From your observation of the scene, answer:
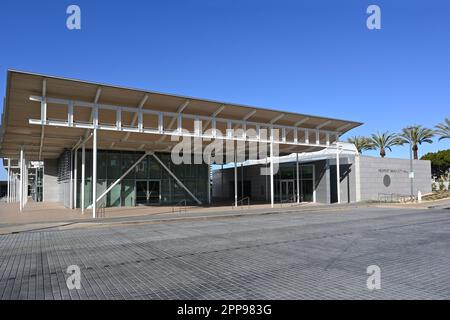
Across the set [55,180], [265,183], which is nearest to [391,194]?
[265,183]

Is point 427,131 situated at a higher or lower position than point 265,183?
higher

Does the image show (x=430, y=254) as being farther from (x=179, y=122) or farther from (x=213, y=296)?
(x=179, y=122)

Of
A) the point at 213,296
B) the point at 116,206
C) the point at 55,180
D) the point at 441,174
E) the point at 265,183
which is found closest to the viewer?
the point at 213,296

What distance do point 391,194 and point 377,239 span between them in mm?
26597

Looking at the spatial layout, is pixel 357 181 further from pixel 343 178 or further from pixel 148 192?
pixel 148 192

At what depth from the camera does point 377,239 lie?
1163 cm

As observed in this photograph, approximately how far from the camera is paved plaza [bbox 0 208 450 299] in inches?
240

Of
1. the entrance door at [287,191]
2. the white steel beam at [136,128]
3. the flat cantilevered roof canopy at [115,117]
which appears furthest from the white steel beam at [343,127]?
the entrance door at [287,191]

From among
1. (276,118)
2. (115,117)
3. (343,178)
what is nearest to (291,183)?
(343,178)

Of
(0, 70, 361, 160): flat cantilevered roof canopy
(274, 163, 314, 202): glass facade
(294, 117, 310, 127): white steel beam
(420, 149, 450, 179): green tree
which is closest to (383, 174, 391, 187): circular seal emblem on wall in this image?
(274, 163, 314, 202): glass facade

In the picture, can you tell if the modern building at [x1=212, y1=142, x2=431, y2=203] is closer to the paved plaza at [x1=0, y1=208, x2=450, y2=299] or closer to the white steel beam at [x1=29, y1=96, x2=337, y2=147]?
the white steel beam at [x1=29, y1=96, x2=337, y2=147]

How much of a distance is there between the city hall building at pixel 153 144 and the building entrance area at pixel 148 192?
0.09 metres

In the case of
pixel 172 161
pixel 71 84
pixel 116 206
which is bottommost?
pixel 116 206

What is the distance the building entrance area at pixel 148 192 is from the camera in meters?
31.7
